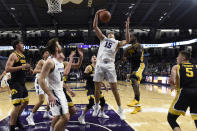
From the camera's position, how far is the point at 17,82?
3.74 meters

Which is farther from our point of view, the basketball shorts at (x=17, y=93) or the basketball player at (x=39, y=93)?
the basketball player at (x=39, y=93)

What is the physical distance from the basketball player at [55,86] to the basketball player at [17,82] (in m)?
1.18

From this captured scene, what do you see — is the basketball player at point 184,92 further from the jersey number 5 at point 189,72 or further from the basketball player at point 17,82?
the basketball player at point 17,82

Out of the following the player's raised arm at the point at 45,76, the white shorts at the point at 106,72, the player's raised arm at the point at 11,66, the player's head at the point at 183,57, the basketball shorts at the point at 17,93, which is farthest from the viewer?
the white shorts at the point at 106,72

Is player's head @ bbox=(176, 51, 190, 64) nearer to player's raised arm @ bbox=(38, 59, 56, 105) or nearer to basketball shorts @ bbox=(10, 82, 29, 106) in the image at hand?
player's raised arm @ bbox=(38, 59, 56, 105)

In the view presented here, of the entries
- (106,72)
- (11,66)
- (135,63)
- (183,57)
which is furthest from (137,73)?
(11,66)

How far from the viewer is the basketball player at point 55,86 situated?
2.44m

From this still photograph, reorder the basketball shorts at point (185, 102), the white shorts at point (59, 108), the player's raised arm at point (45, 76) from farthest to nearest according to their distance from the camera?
the basketball shorts at point (185, 102) → the white shorts at point (59, 108) → the player's raised arm at point (45, 76)

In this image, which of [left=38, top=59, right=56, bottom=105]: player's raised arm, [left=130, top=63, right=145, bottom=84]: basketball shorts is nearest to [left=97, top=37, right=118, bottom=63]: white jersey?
[left=130, top=63, right=145, bottom=84]: basketball shorts

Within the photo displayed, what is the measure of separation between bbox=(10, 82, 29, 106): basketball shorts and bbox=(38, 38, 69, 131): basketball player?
130 cm

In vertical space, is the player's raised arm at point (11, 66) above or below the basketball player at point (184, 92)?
above

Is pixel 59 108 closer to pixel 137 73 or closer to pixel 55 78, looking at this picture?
pixel 55 78

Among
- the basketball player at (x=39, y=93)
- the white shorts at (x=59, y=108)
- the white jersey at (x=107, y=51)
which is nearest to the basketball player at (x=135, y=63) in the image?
the white jersey at (x=107, y=51)

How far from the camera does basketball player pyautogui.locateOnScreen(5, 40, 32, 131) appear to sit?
352 cm
